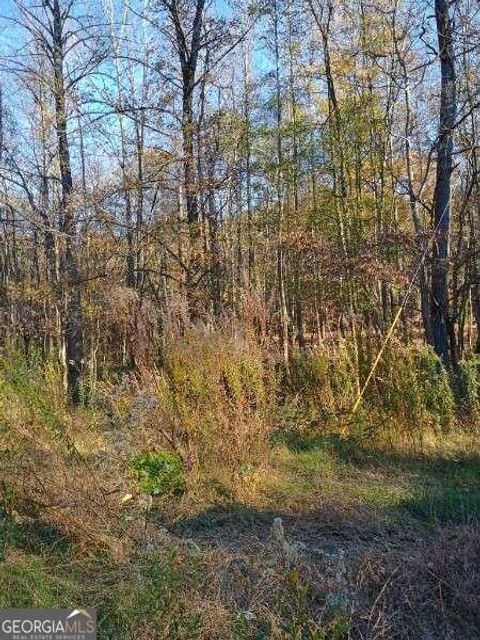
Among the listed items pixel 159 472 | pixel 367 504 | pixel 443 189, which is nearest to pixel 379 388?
pixel 367 504

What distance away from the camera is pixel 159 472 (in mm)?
4555

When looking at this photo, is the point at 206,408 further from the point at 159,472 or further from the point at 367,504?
the point at 367,504

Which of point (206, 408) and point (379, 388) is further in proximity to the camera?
point (379, 388)

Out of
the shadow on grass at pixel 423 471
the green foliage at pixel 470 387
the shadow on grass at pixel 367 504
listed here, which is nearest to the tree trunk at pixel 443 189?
the green foliage at pixel 470 387

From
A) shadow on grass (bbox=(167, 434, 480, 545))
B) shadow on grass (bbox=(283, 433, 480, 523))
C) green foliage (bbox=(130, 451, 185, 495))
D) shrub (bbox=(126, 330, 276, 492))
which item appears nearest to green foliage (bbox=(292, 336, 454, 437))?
shadow on grass (bbox=(283, 433, 480, 523))

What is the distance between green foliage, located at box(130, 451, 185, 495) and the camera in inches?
173

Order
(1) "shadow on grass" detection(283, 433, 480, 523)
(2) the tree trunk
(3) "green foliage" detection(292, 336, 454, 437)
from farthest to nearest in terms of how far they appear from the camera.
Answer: (2) the tree trunk, (3) "green foliage" detection(292, 336, 454, 437), (1) "shadow on grass" detection(283, 433, 480, 523)

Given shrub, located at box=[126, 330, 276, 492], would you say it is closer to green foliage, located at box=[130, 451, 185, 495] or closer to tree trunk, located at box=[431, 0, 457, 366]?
green foliage, located at box=[130, 451, 185, 495]

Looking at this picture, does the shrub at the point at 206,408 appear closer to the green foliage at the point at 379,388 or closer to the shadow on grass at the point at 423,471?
the shadow on grass at the point at 423,471

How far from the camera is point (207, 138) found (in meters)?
Result: 10.1

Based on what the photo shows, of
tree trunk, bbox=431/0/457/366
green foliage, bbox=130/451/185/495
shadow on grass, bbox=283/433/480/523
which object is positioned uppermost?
tree trunk, bbox=431/0/457/366

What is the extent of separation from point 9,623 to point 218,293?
24.9ft

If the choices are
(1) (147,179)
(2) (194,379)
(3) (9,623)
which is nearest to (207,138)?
Result: (1) (147,179)

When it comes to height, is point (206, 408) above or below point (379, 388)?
above
